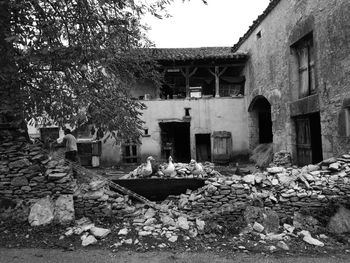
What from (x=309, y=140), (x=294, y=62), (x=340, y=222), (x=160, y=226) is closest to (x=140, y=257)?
(x=160, y=226)

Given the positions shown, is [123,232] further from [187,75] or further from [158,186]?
[187,75]

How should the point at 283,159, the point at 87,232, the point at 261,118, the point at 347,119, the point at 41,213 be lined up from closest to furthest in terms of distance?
the point at 87,232 < the point at 41,213 < the point at 347,119 < the point at 283,159 < the point at 261,118

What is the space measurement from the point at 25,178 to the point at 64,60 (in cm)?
294

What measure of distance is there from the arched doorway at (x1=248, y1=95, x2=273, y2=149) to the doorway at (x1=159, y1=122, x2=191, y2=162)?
347 cm

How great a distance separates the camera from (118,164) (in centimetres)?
1520

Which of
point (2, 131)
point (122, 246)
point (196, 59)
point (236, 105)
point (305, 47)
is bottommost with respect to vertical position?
point (122, 246)

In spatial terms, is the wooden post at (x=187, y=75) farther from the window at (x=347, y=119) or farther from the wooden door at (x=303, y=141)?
the window at (x=347, y=119)

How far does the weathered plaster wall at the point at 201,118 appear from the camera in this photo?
15.5m

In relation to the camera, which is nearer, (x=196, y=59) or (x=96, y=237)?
(x=96, y=237)

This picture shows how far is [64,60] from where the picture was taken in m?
4.36

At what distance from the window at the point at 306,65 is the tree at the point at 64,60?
6.89 m

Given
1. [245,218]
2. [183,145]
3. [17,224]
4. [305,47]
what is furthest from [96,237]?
[183,145]

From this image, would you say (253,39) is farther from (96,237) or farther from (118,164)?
(96,237)

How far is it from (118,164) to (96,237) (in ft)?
32.5
